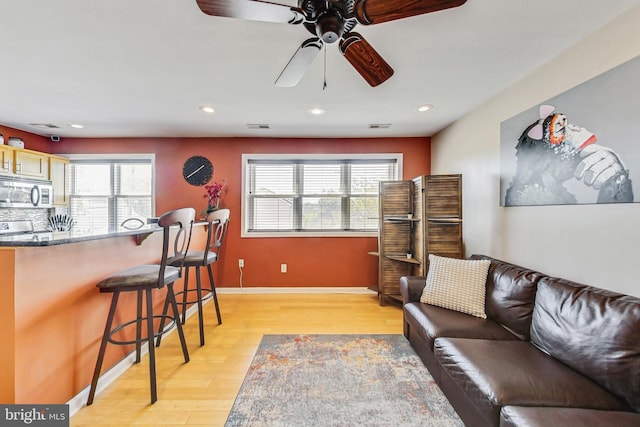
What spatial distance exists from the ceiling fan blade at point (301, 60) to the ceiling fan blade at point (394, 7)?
0.27 m

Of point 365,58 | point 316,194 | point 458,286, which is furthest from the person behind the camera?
point 316,194

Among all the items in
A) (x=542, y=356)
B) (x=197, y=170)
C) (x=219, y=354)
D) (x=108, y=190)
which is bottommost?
(x=219, y=354)

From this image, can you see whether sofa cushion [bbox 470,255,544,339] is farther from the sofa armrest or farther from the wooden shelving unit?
the wooden shelving unit

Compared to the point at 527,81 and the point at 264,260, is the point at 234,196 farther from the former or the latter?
the point at 527,81

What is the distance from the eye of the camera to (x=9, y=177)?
10.2 ft

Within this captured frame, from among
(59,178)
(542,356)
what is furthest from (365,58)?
(59,178)

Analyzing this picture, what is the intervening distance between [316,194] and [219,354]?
2.43 meters

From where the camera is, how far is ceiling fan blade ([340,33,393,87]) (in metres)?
1.34

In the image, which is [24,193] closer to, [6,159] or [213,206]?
[6,159]

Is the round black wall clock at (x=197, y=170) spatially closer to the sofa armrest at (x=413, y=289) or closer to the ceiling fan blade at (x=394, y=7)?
the sofa armrest at (x=413, y=289)

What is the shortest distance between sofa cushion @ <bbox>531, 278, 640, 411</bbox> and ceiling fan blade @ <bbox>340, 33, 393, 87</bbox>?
171cm

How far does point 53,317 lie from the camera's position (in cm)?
149

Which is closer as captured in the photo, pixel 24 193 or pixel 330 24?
pixel 330 24

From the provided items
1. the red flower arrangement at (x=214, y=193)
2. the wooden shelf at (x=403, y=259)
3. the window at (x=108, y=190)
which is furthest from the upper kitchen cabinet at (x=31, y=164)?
the wooden shelf at (x=403, y=259)
